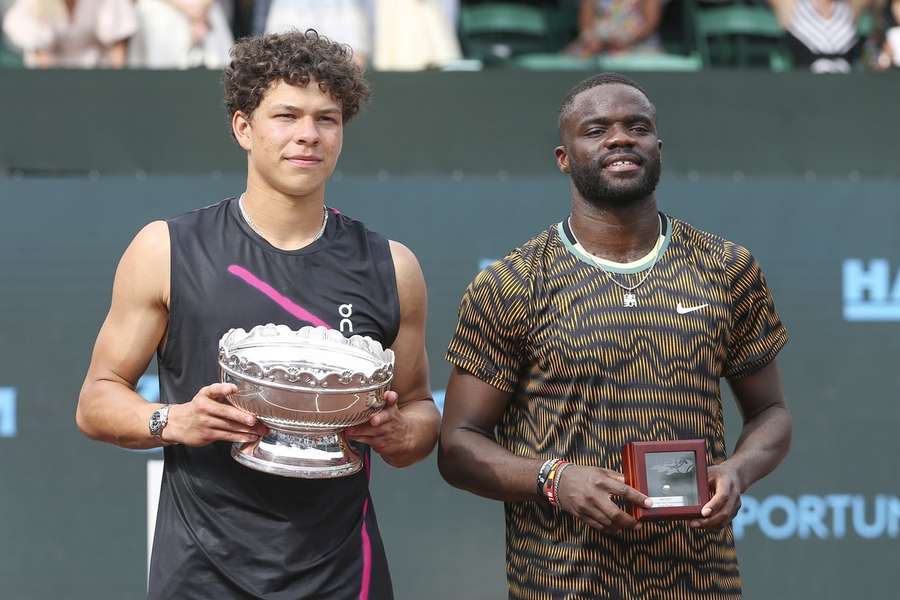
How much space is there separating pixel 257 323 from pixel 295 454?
315 mm

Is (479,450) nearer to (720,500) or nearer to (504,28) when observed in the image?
(720,500)

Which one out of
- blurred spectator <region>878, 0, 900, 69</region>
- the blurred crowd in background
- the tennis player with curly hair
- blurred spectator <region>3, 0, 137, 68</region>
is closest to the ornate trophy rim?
the tennis player with curly hair

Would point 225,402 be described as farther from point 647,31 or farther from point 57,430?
point 647,31

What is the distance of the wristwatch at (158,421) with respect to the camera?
8.70 ft

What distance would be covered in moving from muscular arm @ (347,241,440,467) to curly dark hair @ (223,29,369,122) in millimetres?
391

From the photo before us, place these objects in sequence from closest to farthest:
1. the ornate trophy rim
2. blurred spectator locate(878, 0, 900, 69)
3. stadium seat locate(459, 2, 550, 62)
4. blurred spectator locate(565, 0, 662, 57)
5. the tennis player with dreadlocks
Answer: the ornate trophy rim
the tennis player with dreadlocks
blurred spectator locate(878, 0, 900, 69)
blurred spectator locate(565, 0, 662, 57)
stadium seat locate(459, 2, 550, 62)

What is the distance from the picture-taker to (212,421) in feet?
8.25

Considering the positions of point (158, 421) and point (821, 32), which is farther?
point (821, 32)

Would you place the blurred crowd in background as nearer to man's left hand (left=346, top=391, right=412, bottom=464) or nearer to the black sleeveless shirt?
the black sleeveless shirt

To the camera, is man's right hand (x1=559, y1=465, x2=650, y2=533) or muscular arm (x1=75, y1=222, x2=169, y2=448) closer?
man's right hand (x1=559, y1=465, x2=650, y2=533)

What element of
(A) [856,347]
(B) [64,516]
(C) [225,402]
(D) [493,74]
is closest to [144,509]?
(B) [64,516]

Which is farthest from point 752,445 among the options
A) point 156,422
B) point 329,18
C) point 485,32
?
point 485,32

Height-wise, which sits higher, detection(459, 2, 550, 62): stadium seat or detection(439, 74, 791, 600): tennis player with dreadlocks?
detection(459, 2, 550, 62): stadium seat

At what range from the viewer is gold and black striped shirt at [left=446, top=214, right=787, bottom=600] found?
2773mm
